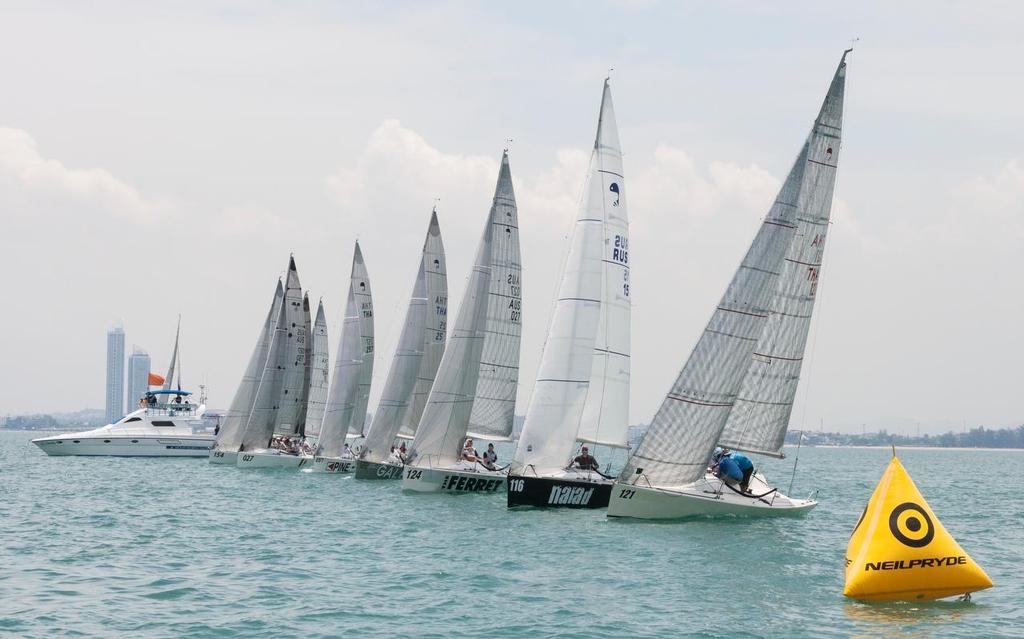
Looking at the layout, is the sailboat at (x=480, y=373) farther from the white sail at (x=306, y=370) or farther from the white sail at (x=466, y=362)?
the white sail at (x=306, y=370)

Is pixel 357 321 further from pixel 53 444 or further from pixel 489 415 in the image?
pixel 53 444

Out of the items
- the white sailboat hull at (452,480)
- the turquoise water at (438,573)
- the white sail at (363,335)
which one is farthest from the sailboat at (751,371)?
the white sail at (363,335)

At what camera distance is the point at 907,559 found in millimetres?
19359

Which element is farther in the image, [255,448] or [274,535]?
[255,448]

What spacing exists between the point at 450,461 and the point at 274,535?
10.1 meters

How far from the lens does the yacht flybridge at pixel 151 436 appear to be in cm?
7088

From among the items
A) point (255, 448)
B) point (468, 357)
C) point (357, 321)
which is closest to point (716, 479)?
point (468, 357)

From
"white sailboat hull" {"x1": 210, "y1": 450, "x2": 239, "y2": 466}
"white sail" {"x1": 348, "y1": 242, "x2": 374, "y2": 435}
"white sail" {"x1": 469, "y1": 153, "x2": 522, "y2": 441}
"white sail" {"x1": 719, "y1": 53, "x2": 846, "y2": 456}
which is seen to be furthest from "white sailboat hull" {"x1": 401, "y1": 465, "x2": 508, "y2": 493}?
"white sailboat hull" {"x1": 210, "y1": 450, "x2": 239, "y2": 466}

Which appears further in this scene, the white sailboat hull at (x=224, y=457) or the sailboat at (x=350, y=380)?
the white sailboat hull at (x=224, y=457)

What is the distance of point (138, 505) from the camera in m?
37.5

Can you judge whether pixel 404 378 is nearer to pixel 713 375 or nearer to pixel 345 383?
pixel 345 383

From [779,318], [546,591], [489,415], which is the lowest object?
[546,591]

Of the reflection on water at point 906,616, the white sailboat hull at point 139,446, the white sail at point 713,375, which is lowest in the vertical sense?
the reflection on water at point 906,616

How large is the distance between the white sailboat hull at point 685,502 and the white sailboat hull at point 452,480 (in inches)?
350
